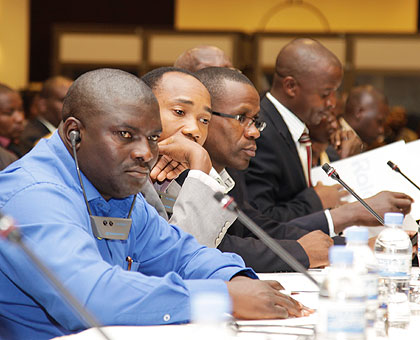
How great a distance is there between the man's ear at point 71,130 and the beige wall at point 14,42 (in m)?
8.24

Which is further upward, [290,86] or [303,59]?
[303,59]

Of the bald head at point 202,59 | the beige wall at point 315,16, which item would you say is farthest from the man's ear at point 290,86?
the beige wall at point 315,16

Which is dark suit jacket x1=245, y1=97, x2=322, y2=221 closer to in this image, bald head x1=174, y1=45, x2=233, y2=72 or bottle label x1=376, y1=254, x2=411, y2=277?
bald head x1=174, y1=45, x2=233, y2=72

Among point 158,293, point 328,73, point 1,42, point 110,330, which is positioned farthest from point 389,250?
point 1,42

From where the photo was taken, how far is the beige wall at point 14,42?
9.81 meters

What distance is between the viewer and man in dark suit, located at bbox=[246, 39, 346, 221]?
3.54 metres

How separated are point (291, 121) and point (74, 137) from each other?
2155 mm

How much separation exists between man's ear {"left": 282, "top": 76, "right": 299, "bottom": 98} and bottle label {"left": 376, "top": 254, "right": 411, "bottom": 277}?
7.19 feet

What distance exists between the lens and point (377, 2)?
10.3 m

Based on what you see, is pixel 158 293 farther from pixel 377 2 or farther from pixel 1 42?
pixel 377 2

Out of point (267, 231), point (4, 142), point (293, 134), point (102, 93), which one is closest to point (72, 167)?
point (102, 93)

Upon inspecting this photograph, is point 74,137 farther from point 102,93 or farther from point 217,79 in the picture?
point 217,79

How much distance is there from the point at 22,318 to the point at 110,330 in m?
0.32

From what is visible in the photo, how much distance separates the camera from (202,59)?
3873mm
